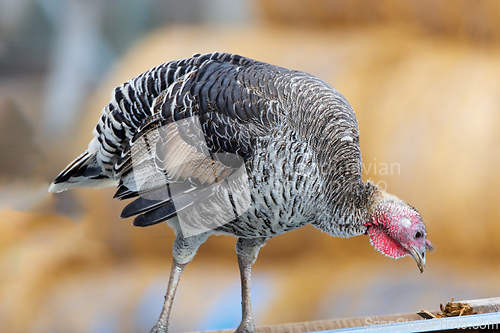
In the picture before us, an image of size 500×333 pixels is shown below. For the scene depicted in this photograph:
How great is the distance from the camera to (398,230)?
1250mm

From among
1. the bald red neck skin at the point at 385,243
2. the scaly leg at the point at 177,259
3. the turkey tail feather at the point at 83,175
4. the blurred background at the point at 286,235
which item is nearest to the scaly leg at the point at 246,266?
the scaly leg at the point at 177,259

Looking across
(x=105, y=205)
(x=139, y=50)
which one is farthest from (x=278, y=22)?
(x=105, y=205)

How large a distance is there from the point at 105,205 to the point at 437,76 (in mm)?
1947

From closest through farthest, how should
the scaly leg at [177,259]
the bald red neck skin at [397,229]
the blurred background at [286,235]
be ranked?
the bald red neck skin at [397,229]
the scaly leg at [177,259]
the blurred background at [286,235]

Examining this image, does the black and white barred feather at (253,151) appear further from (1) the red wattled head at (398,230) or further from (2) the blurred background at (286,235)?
(2) the blurred background at (286,235)

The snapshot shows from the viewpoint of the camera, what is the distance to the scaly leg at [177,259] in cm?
153

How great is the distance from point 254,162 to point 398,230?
0.45m

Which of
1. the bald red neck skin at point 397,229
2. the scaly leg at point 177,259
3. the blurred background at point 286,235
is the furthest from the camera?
the blurred background at point 286,235

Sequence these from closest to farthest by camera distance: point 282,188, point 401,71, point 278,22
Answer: point 282,188 → point 278,22 → point 401,71

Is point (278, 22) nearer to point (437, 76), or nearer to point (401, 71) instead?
point (401, 71)

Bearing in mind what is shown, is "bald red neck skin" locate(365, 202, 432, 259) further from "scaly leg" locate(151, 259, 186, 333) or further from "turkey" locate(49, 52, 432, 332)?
"scaly leg" locate(151, 259, 186, 333)

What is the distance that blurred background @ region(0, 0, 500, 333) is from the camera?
2.09m

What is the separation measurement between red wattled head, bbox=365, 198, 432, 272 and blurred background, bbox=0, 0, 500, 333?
1148 mm

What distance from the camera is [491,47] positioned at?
8.13 ft
